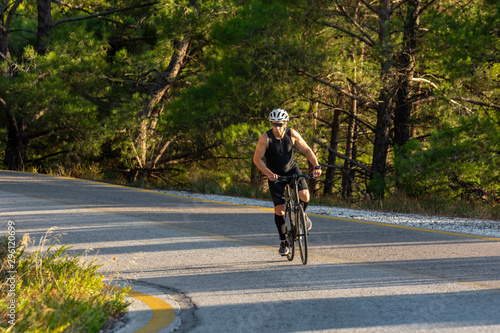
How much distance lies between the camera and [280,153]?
7266 mm

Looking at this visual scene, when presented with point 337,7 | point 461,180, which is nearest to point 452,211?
point 461,180

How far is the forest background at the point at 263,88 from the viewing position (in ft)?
44.4

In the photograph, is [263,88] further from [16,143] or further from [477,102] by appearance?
[16,143]

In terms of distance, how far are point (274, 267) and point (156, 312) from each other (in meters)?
2.20

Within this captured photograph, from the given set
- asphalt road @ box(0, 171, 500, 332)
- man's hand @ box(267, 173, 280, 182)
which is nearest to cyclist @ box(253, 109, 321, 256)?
man's hand @ box(267, 173, 280, 182)

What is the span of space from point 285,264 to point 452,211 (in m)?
6.08

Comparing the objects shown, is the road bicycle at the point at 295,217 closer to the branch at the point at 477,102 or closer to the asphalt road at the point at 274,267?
the asphalt road at the point at 274,267

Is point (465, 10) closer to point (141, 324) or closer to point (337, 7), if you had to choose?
point (337, 7)

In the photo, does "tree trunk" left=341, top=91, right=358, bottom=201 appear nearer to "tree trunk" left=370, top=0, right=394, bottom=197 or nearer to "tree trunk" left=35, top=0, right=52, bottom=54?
"tree trunk" left=370, top=0, right=394, bottom=197

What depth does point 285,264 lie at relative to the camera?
7145 millimetres

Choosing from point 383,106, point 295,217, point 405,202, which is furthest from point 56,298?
point 383,106

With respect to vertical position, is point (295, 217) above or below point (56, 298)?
above

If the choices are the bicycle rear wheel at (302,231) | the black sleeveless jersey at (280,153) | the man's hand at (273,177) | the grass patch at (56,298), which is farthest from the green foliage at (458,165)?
the grass patch at (56,298)

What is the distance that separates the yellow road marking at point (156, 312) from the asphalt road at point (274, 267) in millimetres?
154
